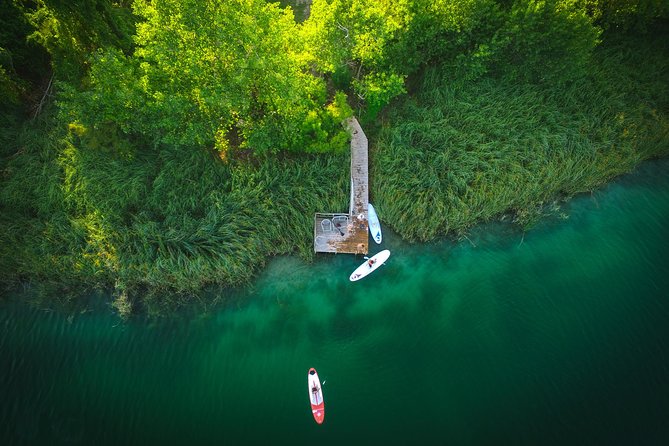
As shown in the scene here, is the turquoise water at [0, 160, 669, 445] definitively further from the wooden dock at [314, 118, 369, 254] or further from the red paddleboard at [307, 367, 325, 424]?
the wooden dock at [314, 118, 369, 254]

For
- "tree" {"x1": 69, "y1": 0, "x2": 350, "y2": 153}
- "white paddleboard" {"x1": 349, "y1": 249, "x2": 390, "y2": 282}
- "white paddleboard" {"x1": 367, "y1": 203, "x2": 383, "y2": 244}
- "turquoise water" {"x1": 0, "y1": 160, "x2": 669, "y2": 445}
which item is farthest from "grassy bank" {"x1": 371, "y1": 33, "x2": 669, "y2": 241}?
"tree" {"x1": 69, "y1": 0, "x2": 350, "y2": 153}

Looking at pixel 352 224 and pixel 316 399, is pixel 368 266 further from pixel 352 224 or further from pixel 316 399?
pixel 316 399

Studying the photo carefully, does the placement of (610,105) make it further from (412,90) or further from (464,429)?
(464,429)

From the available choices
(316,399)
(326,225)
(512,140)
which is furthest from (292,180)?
(512,140)

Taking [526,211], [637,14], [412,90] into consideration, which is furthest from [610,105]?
[412,90]

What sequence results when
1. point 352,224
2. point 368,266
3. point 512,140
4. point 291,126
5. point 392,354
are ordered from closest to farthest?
point 291,126
point 392,354
point 368,266
point 352,224
point 512,140
